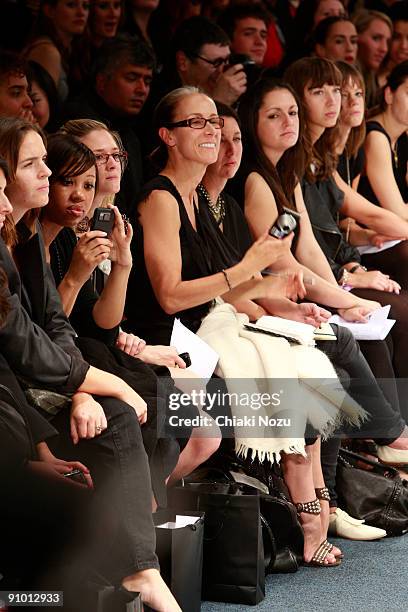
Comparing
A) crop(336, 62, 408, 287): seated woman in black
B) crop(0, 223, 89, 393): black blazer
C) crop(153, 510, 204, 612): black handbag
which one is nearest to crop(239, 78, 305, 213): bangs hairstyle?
crop(336, 62, 408, 287): seated woman in black

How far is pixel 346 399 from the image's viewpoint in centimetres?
409

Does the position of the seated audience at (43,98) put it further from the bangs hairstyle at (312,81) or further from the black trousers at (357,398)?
the black trousers at (357,398)

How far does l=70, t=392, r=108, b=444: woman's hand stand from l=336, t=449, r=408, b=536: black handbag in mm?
1398

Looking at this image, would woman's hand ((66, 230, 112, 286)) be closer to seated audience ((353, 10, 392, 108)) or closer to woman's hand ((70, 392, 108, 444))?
woman's hand ((70, 392, 108, 444))

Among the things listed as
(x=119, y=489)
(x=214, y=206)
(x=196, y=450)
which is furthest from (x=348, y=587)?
(x=214, y=206)

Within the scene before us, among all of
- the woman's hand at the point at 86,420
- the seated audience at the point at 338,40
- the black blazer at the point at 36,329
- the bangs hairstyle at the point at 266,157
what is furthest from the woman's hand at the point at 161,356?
the seated audience at the point at 338,40

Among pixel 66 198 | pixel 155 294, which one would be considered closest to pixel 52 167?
pixel 66 198

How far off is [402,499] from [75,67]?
2656mm

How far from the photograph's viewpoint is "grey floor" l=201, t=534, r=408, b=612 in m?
3.42

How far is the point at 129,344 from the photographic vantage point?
3684 mm

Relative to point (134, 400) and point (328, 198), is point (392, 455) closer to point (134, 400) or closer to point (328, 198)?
point (328, 198)

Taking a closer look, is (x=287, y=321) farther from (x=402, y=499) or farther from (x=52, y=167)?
(x=52, y=167)

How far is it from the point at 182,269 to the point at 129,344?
0.51 m

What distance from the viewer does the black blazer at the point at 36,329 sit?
3000 mm
